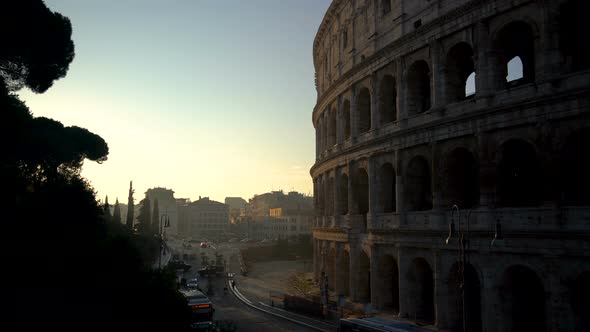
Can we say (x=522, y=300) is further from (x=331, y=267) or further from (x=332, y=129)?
(x=332, y=129)

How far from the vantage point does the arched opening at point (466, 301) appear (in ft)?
74.3

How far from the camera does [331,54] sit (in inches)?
1474

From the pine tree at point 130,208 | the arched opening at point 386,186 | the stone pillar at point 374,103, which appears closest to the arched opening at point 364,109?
the stone pillar at point 374,103

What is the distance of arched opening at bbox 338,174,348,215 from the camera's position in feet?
111

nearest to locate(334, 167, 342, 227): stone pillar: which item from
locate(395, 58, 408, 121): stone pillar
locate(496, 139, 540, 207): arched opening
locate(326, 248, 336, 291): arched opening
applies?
locate(326, 248, 336, 291): arched opening

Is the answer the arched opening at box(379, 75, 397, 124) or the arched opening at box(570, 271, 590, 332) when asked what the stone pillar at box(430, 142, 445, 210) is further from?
the arched opening at box(570, 271, 590, 332)

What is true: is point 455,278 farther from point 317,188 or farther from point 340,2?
point 340,2

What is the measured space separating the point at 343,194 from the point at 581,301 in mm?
17710

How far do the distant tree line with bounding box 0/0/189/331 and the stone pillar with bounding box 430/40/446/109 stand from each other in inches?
612

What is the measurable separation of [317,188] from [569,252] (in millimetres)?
24171

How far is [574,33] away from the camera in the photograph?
21484 mm

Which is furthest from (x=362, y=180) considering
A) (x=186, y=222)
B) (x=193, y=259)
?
(x=186, y=222)

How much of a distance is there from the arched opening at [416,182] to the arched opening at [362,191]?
17.0ft

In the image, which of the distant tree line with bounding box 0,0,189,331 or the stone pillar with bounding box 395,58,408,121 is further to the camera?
the stone pillar with bounding box 395,58,408,121
